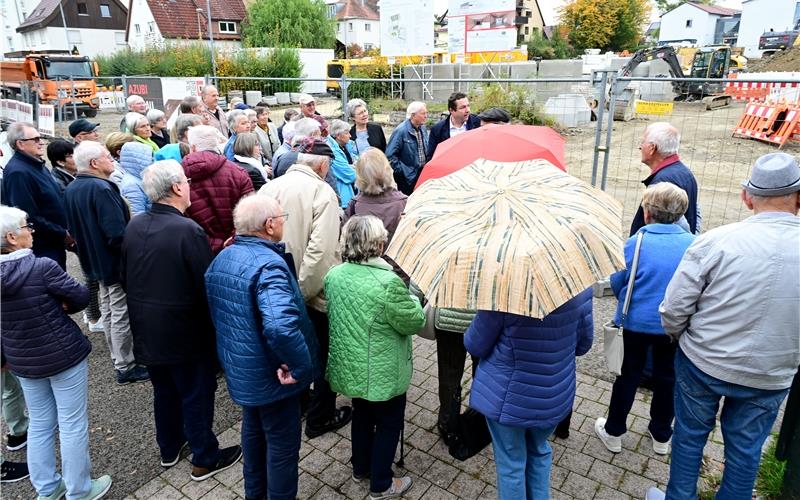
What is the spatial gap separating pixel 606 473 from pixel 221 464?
247 centimetres

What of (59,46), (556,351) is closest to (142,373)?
(556,351)

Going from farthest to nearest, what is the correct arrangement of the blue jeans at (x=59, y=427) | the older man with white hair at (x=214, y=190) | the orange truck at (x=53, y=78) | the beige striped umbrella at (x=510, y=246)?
the orange truck at (x=53, y=78) < the older man with white hair at (x=214, y=190) < the blue jeans at (x=59, y=427) < the beige striped umbrella at (x=510, y=246)

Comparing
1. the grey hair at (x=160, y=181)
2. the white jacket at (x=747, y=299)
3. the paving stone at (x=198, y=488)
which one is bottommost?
the paving stone at (x=198, y=488)

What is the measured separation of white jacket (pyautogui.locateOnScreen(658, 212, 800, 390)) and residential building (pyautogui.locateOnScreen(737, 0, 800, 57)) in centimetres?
6101

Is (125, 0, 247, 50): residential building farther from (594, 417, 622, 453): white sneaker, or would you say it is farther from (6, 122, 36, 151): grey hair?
(594, 417, 622, 453): white sneaker

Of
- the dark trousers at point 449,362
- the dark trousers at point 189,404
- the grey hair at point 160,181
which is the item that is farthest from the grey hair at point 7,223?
the dark trousers at point 449,362

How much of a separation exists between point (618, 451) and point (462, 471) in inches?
41.5

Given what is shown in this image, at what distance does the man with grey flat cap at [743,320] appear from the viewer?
87.1 inches

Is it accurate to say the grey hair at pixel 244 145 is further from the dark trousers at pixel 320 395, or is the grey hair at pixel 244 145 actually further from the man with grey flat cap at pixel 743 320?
the man with grey flat cap at pixel 743 320

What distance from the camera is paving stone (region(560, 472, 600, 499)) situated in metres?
3.11

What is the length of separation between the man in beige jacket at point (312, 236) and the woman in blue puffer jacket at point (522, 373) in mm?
1303

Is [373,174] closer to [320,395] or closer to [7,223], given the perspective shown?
[320,395]

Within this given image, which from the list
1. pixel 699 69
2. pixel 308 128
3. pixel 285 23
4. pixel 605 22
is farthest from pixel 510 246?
pixel 605 22

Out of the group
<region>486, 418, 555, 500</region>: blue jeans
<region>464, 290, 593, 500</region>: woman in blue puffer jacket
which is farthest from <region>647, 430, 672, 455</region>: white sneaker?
<region>464, 290, 593, 500</region>: woman in blue puffer jacket
